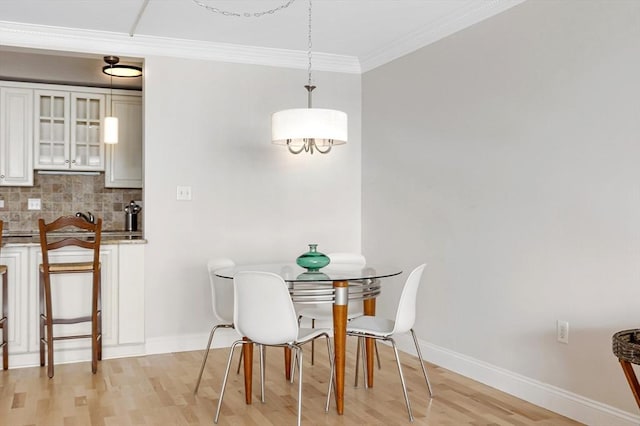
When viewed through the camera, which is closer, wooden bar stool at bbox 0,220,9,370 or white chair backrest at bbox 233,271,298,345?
white chair backrest at bbox 233,271,298,345

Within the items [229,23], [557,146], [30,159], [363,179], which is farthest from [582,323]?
[30,159]

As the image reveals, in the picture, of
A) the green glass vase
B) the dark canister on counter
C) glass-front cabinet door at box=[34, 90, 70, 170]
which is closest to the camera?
the green glass vase

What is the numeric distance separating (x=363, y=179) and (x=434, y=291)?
1.44 m

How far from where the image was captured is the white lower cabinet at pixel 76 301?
14.4 ft

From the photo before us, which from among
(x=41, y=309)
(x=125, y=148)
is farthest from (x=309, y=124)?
(x=125, y=148)

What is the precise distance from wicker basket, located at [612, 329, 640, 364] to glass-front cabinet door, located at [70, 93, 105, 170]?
5.26 metres

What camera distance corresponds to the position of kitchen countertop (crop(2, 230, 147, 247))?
448cm

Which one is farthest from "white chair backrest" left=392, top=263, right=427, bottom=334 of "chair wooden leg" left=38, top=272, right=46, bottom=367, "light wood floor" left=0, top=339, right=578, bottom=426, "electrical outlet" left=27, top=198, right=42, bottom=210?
"electrical outlet" left=27, top=198, right=42, bottom=210

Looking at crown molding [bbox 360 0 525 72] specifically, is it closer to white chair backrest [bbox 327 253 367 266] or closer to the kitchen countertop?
white chair backrest [bbox 327 253 367 266]

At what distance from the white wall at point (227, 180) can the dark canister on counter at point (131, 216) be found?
199 cm

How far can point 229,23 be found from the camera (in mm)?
4465

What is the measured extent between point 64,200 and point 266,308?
167 inches

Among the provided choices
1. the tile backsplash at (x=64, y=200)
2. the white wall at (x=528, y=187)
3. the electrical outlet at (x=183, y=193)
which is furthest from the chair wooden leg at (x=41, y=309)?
the white wall at (x=528, y=187)

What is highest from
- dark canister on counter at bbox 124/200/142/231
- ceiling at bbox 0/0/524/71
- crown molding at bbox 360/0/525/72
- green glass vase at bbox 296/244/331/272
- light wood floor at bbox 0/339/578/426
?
ceiling at bbox 0/0/524/71
